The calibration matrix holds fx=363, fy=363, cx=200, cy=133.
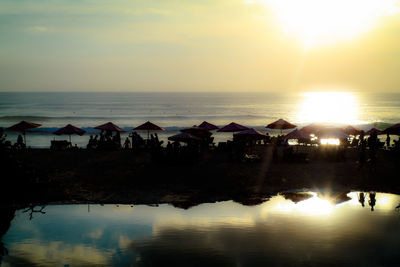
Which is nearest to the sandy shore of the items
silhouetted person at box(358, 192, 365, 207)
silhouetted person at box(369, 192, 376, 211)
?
silhouetted person at box(369, 192, 376, 211)

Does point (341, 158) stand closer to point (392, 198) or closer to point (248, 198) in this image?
point (392, 198)

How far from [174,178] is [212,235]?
18.7 ft

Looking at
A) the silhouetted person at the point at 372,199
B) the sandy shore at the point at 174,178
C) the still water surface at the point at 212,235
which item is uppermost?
the sandy shore at the point at 174,178

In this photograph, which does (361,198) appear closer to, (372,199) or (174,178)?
(372,199)

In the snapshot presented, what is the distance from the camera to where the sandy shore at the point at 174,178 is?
13.6 meters

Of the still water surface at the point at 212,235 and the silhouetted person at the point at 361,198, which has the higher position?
the silhouetted person at the point at 361,198

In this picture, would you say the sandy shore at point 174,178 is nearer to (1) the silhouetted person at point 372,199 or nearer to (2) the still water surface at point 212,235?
(1) the silhouetted person at point 372,199

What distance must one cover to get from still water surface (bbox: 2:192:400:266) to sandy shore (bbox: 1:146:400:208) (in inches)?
38.0

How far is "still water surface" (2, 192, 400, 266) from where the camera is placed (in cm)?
884

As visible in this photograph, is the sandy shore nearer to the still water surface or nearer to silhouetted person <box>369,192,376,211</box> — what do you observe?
silhouetted person <box>369,192,376,211</box>

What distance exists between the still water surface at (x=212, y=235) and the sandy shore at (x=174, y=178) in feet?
3.16

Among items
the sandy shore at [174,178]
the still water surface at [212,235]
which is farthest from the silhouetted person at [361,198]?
the sandy shore at [174,178]

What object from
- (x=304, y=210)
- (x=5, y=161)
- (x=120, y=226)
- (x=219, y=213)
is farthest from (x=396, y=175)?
(x=5, y=161)

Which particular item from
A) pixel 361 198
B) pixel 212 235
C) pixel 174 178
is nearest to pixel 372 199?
pixel 361 198
